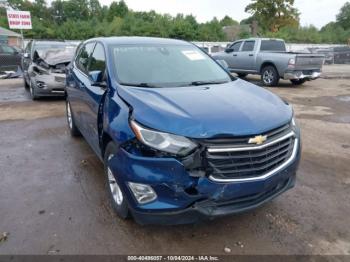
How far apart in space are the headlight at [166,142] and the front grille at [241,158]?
172 mm

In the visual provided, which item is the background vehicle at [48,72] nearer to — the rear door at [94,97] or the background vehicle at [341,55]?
the rear door at [94,97]

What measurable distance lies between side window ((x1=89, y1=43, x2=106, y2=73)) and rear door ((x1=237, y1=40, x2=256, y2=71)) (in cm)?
953

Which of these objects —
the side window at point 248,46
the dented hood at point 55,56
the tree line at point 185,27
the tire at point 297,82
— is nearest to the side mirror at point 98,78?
the dented hood at point 55,56

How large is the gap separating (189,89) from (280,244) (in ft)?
5.64

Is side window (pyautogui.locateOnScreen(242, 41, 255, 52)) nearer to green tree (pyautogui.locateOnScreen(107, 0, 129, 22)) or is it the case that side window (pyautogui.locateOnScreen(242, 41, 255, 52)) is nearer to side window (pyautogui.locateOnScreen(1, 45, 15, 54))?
Result: side window (pyautogui.locateOnScreen(1, 45, 15, 54))

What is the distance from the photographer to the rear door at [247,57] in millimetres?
13156

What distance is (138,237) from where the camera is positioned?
3.06 meters

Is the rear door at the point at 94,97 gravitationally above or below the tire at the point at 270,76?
above

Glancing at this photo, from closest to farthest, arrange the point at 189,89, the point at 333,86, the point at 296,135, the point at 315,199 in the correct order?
the point at 296,135
the point at 189,89
the point at 315,199
the point at 333,86

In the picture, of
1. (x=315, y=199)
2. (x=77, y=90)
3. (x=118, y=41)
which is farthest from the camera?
(x=77, y=90)

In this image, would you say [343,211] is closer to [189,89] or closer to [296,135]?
[296,135]

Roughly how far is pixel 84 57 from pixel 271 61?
871cm

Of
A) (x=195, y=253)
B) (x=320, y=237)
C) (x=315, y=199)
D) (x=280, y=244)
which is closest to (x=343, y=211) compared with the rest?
(x=315, y=199)

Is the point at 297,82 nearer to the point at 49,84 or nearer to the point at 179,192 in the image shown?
the point at 49,84
